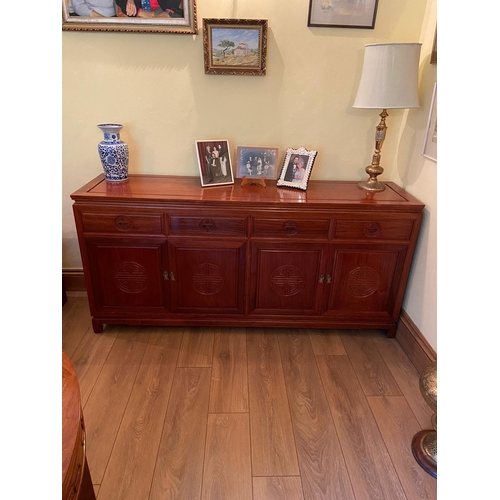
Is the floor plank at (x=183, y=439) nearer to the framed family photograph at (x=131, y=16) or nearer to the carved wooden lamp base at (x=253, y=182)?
the carved wooden lamp base at (x=253, y=182)

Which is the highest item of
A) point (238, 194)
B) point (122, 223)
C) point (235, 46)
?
point (235, 46)

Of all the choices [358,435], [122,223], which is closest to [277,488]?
[358,435]

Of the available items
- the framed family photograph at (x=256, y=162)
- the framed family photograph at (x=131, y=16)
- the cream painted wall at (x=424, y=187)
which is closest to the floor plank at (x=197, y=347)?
the framed family photograph at (x=256, y=162)

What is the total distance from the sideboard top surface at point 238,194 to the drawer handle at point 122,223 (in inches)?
3.8

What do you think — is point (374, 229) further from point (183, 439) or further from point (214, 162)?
point (183, 439)

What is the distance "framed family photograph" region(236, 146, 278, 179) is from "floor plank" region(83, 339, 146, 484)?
1.18 metres

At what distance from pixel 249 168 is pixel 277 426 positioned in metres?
1.39

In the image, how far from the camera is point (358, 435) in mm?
1587

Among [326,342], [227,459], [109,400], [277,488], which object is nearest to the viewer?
[277,488]

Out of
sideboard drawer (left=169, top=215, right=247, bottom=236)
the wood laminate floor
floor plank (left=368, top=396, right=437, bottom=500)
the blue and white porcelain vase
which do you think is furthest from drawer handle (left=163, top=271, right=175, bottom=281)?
floor plank (left=368, top=396, right=437, bottom=500)

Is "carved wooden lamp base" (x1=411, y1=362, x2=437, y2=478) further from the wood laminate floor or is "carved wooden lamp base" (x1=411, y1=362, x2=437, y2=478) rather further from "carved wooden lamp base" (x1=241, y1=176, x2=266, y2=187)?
"carved wooden lamp base" (x1=241, y1=176, x2=266, y2=187)

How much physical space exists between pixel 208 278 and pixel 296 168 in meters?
0.80

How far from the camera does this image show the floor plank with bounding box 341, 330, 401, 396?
1.84 metres
